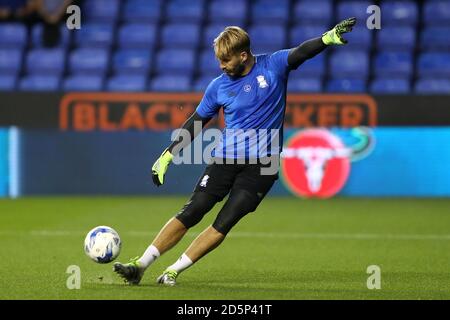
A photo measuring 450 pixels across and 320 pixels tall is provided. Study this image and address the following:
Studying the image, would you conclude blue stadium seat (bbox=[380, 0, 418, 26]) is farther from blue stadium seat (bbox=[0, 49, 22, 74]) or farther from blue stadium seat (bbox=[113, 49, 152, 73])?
blue stadium seat (bbox=[0, 49, 22, 74])

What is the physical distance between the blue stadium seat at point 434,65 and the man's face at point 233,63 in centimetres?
1052

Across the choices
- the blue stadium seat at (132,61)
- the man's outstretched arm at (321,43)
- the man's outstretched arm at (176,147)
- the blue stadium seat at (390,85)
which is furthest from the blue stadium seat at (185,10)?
the man's outstretched arm at (321,43)

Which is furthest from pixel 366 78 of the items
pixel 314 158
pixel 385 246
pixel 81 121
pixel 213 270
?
pixel 213 270

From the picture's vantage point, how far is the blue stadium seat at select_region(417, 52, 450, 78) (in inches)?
702

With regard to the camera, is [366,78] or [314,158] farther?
[366,78]

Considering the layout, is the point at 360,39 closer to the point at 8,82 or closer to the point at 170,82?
the point at 170,82

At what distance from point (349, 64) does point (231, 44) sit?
1051 centimetres

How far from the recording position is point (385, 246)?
1084cm

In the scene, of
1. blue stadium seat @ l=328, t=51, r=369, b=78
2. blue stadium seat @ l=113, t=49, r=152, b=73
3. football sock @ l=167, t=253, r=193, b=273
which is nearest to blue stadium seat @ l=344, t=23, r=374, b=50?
blue stadium seat @ l=328, t=51, r=369, b=78

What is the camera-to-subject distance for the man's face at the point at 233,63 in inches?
305

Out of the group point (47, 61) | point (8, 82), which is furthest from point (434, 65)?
point (8, 82)

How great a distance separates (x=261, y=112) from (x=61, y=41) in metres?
11.3

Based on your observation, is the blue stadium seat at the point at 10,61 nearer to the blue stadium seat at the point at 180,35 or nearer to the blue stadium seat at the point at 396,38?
the blue stadium seat at the point at 180,35
